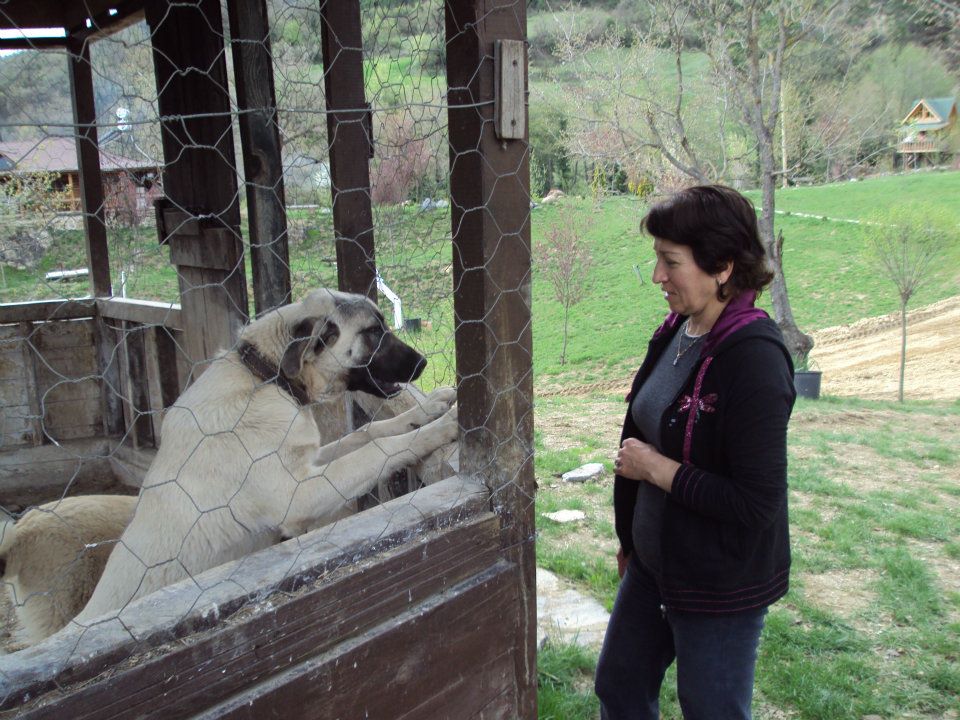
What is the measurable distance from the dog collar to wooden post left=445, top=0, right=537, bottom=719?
2.46 feet

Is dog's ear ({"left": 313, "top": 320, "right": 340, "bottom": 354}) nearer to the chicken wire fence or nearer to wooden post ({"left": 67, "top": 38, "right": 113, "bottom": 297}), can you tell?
the chicken wire fence

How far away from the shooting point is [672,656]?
91.7 inches

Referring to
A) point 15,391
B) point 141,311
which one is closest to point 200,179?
point 141,311

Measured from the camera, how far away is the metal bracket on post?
6.42 ft

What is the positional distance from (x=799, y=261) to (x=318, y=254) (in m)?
22.4

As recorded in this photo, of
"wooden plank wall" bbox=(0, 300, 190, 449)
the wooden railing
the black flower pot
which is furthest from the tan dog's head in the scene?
the wooden railing

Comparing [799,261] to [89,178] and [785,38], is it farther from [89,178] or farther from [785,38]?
[89,178]

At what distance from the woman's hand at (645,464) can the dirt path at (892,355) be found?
1406cm

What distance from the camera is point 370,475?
7.97 ft

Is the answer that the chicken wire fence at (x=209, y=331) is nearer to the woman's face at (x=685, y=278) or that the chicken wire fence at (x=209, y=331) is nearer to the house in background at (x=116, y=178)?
the house in background at (x=116, y=178)

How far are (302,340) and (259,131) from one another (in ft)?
3.52

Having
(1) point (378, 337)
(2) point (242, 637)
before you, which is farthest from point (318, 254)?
(2) point (242, 637)

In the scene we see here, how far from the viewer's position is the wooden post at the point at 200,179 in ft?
11.3

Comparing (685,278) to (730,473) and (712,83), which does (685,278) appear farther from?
(712,83)
